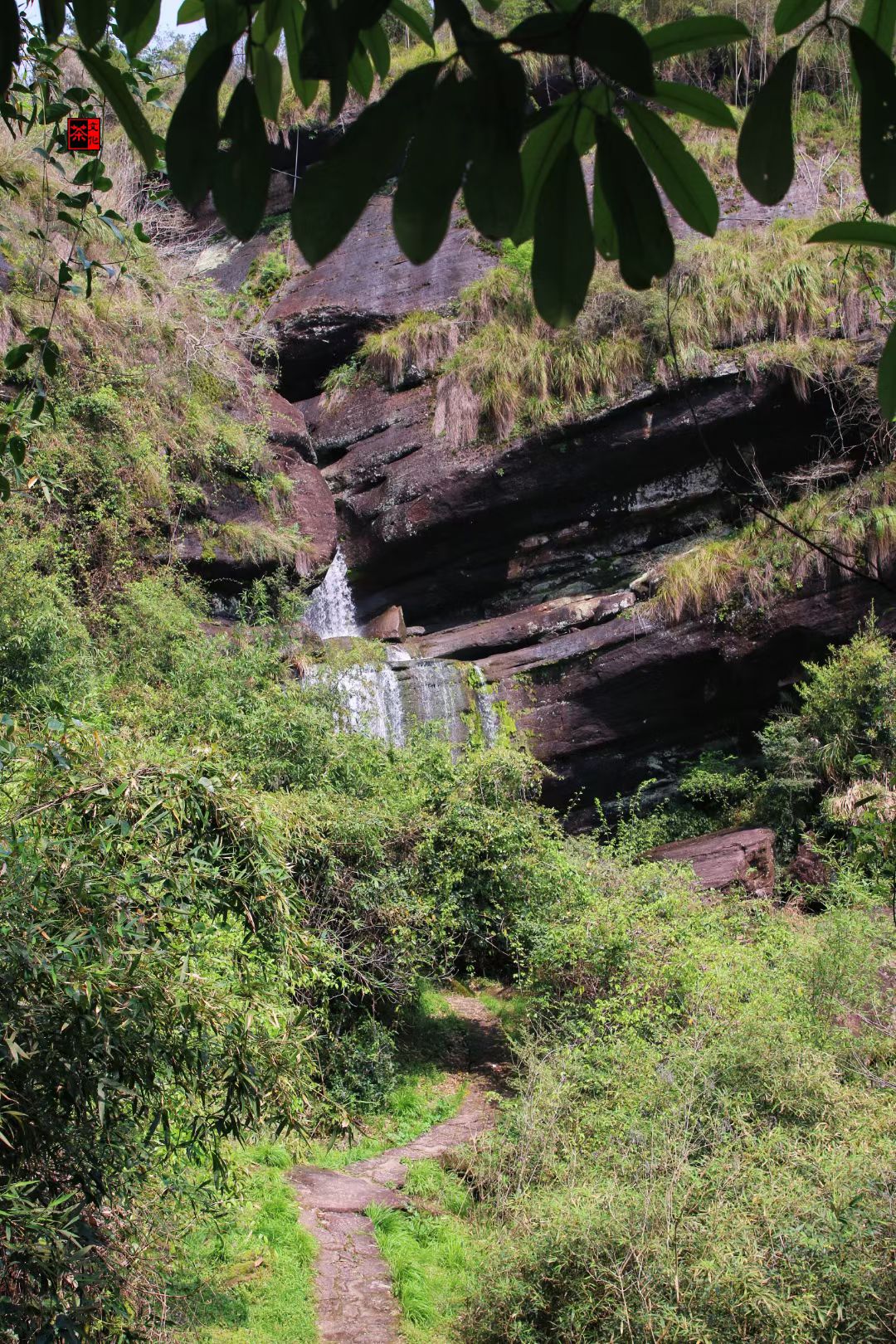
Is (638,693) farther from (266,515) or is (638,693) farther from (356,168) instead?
(356,168)

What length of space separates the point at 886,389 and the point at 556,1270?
4369 mm

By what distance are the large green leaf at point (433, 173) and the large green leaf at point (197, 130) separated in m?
0.18

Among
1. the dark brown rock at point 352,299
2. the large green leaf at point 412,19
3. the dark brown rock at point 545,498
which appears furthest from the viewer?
the dark brown rock at point 352,299

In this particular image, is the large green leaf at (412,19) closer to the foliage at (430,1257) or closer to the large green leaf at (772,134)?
the large green leaf at (772,134)

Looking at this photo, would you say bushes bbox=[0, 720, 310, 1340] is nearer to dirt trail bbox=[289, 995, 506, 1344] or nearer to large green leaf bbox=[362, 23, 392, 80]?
dirt trail bbox=[289, 995, 506, 1344]

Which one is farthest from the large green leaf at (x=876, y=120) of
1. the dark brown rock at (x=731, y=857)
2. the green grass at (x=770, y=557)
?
the green grass at (x=770, y=557)

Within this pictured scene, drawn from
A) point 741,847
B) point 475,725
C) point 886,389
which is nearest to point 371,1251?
point 886,389

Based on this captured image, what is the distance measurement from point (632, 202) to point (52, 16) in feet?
1.91

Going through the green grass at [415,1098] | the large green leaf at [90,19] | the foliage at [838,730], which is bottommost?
the green grass at [415,1098]

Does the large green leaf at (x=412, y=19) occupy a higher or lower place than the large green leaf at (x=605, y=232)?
higher

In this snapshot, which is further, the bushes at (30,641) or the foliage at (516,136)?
the bushes at (30,641)

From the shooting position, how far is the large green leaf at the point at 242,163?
821 millimetres

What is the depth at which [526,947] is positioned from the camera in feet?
30.0

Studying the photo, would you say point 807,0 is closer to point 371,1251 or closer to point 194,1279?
point 194,1279
